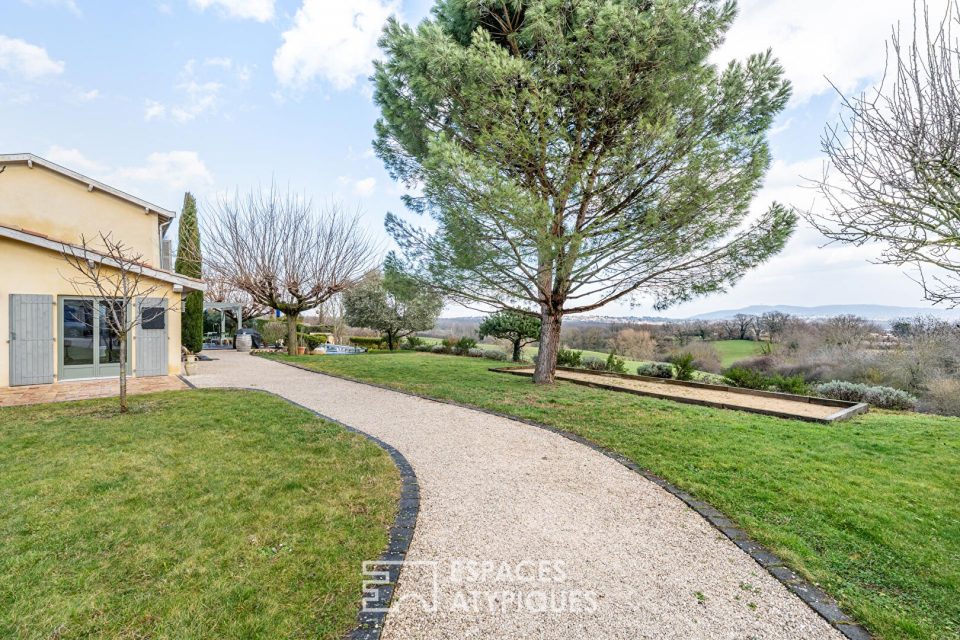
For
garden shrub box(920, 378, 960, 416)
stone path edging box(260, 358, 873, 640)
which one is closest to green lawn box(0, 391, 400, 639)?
stone path edging box(260, 358, 873, 640)

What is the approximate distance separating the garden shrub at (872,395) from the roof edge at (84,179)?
738 inches

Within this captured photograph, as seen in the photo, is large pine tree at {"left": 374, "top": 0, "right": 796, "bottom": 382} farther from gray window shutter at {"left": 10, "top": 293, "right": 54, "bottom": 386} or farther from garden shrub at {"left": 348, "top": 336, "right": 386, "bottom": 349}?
garden shrub at {"left": 348, "top": 336, "right": 386, "bottom": 349}

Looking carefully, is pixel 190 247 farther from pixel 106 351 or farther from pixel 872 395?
pixel 872 395

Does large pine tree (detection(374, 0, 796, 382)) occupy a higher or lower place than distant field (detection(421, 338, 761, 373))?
higher

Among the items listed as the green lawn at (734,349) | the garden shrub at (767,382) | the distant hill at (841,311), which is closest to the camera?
→ the garden shrub at (767,382)

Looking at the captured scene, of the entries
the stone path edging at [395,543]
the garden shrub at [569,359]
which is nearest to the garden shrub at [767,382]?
the garden shrub at [569,359]

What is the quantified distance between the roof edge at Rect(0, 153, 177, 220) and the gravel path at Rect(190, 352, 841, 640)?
12.5 metres

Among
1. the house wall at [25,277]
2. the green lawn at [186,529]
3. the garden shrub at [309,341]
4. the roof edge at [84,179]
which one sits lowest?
the green lawn at [186,529]

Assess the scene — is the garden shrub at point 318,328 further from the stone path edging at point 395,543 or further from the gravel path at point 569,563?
the gravel path at point 569,563

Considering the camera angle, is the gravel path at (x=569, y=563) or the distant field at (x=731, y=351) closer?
the gravel path at (x=569, y=563)

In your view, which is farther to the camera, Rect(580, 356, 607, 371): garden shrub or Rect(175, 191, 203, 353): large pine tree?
Rect(175, 191, 203, 353): large pine tree

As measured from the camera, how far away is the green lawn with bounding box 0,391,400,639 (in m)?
2.07

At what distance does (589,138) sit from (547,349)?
5.03 metres

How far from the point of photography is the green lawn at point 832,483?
8.11 ft
